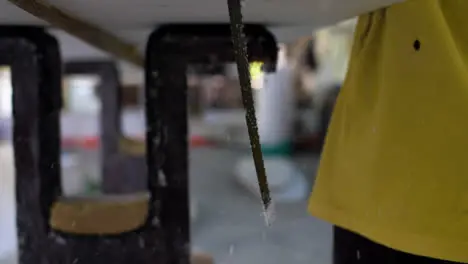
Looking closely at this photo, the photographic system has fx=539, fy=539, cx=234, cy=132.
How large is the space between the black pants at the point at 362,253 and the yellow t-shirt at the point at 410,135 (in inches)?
1.3

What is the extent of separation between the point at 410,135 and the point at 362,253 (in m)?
0.12

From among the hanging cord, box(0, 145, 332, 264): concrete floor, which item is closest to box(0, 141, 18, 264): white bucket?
box(0, 145, 332, 264): concrete floor

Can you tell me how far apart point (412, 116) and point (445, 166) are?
0.04 meters

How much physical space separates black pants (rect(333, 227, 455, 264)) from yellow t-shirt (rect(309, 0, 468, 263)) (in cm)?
3

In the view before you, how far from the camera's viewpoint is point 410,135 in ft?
1.18

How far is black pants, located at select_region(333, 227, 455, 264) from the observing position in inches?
15.3

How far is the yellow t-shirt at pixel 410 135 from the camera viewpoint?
34 cm

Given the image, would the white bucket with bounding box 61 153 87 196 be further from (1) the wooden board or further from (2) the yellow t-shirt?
(2) the yellow t-shirt

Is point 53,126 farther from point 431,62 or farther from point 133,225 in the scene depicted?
point 431,62

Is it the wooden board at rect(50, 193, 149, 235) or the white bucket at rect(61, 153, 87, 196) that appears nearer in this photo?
the wooden board at rect(50, 193, 149, 235)

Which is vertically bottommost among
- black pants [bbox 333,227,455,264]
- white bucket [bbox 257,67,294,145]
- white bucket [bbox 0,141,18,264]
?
white bucket [bbox 257,67,294,145]

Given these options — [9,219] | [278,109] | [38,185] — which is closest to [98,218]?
[38,185]

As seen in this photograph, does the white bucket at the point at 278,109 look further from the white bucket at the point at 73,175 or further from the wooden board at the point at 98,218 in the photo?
the wooden board at the point at 98,218

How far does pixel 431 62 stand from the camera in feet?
1.15
